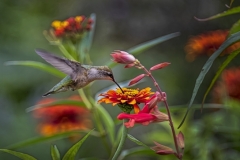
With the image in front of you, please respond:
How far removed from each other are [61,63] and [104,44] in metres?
2.25

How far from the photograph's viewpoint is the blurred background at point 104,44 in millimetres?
2396

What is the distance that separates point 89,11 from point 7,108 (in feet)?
3.58

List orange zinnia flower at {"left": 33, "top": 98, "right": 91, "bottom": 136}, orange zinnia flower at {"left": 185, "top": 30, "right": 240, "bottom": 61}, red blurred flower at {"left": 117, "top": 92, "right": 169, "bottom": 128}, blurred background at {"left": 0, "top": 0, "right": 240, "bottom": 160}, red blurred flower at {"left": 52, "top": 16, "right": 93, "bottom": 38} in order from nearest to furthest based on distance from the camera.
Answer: red blurred flower at {"left": 117, "top": 92, "right": 169, "bottom": 128}, red blurred flower at {"left": 52, "top": 16, "right": 93, "bottom": 38}, orange zinnia flower at {"left": 185, "top": 30, "right": 240, "bottom": 61}, orange zinnia flower at {"left": 33, "top": 98, "right": 91, "bottom": 136}, blurred background at {"left": 0, "top": 0, "right": 240, "bottom": 160}

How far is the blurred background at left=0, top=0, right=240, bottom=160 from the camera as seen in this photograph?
240 centimetres

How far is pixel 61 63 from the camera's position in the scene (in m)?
1.00

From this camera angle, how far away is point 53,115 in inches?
64.6

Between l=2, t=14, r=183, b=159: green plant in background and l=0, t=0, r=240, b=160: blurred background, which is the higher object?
l=2, t=14, r=183, b=159: green plant in background

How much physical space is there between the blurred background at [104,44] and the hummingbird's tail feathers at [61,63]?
1057mm

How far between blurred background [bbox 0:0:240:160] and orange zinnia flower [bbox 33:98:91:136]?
1.24ft

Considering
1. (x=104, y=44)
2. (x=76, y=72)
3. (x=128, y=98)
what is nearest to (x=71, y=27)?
(x=76, y=72)

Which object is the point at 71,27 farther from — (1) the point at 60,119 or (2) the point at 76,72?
(1) the point at 60,119

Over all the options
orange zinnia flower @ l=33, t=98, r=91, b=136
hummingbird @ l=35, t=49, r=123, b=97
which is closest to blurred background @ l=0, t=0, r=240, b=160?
orange zinnia flower @ l=33, t=98, r=91, b=136

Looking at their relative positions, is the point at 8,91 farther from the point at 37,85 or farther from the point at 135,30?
the point at 135,30

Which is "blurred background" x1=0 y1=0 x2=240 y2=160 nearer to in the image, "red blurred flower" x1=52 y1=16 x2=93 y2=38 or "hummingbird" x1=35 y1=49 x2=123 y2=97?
"red blurred flower" x1=52 y1=16 x2=93 y2=38
